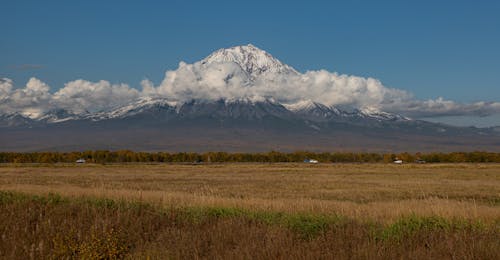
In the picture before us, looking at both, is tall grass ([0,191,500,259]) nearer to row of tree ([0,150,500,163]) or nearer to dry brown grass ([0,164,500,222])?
dry brown grass ([0,164,500,222])

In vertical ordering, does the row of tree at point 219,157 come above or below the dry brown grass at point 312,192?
above

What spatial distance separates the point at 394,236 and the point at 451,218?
3866 millimetres

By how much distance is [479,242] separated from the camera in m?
9.31

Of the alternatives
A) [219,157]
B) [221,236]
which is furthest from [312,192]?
[219,157]

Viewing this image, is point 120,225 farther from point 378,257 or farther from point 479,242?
point 479,242

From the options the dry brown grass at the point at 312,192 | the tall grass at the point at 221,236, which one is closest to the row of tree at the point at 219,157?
the dry brown grass at the point at 312,192

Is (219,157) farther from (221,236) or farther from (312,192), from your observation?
(221,236)

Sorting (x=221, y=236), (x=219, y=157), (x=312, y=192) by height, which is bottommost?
(x=312, y=192)

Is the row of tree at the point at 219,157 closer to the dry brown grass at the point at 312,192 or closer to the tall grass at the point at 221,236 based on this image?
the dry brown grass at the point at 312,192

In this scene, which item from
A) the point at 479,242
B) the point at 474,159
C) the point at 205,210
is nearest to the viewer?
the point at 479,242

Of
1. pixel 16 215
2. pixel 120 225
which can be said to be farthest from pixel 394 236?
pixel 16 215

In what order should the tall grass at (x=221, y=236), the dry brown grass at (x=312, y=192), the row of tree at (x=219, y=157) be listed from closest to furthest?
the tall grass at (x=221, y=236)
the dry brown grass at (x=312, y=192)
the row of tree at (x=219, y=157)

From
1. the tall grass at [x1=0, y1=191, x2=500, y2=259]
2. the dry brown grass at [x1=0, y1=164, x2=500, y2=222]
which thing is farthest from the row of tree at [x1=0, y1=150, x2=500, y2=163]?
the tall grass at [x1=0, y1=191, x2=500, y2=259]

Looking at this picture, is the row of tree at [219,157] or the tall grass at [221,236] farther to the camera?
the row of tree at [219,157]
